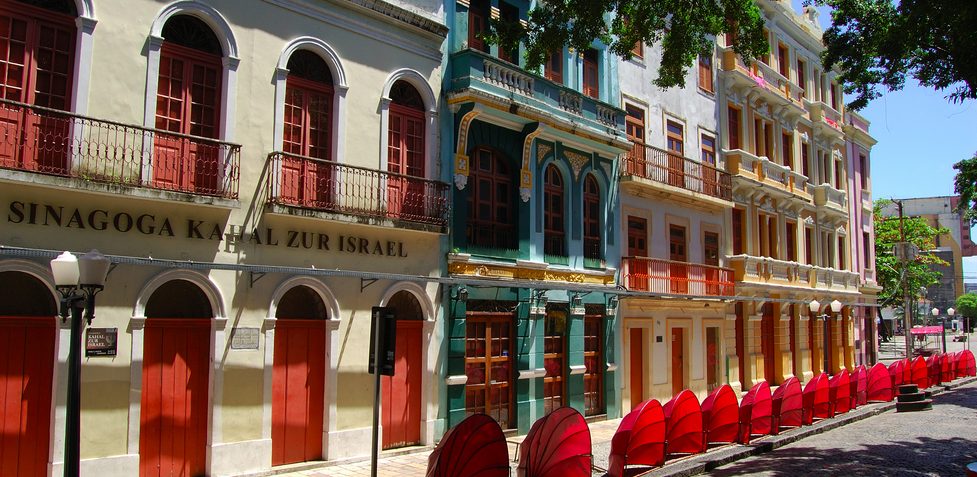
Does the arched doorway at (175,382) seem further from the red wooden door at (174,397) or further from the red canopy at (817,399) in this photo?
the red canopy at (817,399)

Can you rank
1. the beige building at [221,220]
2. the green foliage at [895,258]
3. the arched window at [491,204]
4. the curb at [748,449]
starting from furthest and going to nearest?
1. the green foliage at [895,258]
2. the arched window at [491,204]
3. the curb at [748,449]
4. the beige building at [221,220]

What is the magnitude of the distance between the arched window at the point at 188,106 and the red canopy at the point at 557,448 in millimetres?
5406

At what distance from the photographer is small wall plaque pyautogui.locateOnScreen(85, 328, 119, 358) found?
9.96 metres

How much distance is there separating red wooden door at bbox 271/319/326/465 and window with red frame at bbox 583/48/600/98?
29.7ft

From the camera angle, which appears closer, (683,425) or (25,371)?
(25,371)

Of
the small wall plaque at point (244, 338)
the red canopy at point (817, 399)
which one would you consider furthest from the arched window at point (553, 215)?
the small wall plaque at point (244, 338)

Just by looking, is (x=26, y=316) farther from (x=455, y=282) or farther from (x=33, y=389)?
(x=455, y=282)

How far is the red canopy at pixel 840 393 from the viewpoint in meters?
17.3

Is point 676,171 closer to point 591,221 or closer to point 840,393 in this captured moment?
point 591,221

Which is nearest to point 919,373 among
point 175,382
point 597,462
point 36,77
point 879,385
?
point 879,385

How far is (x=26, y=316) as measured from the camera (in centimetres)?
968

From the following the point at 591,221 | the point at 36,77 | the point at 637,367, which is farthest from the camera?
the point at 637,367

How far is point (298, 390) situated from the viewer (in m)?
12.3

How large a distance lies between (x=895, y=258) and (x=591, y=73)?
105 feet
